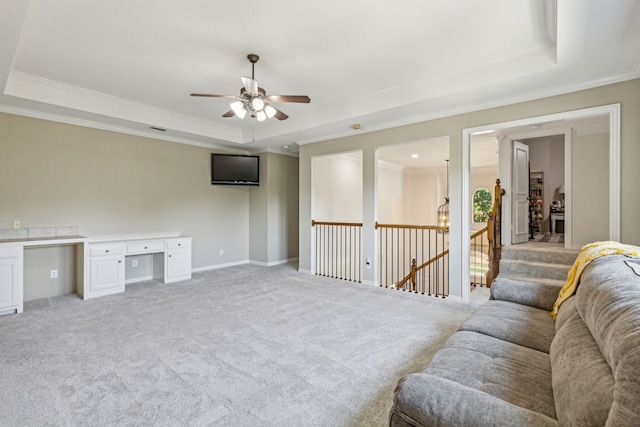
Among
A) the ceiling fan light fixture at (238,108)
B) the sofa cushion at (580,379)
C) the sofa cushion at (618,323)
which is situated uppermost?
the ceiling fan light fixture at (238,108)

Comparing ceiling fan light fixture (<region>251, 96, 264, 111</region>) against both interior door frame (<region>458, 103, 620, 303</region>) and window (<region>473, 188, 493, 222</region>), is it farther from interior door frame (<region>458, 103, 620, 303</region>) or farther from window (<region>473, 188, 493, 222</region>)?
window (<region>473, 188, 493, 222</region>)

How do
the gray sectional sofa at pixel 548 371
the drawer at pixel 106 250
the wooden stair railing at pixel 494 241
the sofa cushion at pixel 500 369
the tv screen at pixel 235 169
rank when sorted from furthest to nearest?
the tv screen at pixel 235 169
the wooden stair railing at pixel 494 241
the drawer at pixel 106 250
the sofa cushion at pixel 500 369
the gray sectional sofa at pixel 548 371

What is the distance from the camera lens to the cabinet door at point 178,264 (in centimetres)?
522

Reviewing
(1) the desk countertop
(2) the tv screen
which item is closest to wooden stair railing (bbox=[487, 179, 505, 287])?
(2) the tv screen

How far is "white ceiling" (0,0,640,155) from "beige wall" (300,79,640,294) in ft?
0.43

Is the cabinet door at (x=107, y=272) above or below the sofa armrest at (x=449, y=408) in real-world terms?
below

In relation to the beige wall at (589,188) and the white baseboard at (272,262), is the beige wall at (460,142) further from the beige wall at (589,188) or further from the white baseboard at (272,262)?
the beige wall at (589,188)

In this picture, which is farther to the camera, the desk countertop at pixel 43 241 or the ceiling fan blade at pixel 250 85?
the desk countertop at pixel 43 241

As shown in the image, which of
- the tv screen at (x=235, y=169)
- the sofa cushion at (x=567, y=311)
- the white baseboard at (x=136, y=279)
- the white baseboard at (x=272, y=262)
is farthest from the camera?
the white baseboard at (x=272, y=262)

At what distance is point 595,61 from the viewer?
2.86m

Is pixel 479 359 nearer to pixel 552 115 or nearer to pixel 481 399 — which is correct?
A: pixel 481 399

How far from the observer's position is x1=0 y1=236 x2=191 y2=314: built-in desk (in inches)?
145

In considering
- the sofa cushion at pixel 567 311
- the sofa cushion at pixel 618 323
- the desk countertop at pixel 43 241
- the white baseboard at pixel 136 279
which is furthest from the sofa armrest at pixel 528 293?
the white baseboard at pixel 136 279

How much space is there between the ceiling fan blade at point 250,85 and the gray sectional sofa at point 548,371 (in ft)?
9.30
